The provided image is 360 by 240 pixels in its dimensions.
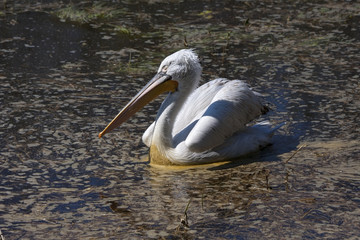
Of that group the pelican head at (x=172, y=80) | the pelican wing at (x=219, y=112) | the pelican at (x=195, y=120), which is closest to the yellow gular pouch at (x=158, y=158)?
the pelican at (x=195, y=120)

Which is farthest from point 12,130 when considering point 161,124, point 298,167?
point 298,167

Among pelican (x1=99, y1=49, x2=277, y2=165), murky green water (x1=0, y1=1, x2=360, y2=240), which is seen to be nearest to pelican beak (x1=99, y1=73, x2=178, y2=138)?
pelican (x1=99, y1=49, x2=277, y2=165)

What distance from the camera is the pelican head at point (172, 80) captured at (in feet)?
13.6

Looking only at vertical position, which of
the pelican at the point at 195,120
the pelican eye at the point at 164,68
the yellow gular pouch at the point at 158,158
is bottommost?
the yellow gular pouch at the point at 158,158

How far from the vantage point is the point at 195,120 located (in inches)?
165

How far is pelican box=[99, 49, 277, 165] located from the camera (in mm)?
3980

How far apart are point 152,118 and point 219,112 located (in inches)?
30.6

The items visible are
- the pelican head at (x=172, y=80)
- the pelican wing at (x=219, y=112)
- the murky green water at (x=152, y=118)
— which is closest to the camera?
the murky green water at (x=152, y=118)

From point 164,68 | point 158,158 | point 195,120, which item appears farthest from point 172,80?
point 158,158

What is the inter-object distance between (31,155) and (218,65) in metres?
2.04

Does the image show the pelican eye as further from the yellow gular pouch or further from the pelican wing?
the yellow gular pouch

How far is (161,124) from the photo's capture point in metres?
4.05

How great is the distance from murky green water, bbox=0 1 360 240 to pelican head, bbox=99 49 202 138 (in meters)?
0.24

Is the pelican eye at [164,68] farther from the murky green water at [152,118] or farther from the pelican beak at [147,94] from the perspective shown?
the murky green water at [152,118]
